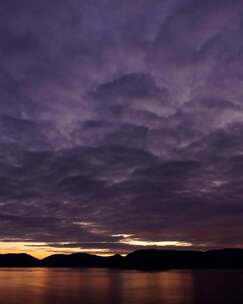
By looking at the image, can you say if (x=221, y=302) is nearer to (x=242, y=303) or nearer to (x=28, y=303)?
(x=242, y=303)

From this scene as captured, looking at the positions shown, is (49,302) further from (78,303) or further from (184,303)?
(184,303)

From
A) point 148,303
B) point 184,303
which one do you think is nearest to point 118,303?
point 148,303

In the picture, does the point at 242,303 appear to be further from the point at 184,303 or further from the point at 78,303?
the point at 78,303

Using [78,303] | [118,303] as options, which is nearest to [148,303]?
[118,303]

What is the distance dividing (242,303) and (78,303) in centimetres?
3953

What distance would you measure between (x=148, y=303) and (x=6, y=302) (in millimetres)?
35759

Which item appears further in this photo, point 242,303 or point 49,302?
point 49,302

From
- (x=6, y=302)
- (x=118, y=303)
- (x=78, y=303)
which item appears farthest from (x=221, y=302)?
(x=6, y=302)

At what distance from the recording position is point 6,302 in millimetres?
94938

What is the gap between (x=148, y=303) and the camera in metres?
92.7

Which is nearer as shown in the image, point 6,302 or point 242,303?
point 242,303

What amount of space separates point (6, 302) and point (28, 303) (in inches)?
244

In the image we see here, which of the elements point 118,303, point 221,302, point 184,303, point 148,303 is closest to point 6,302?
point 118,303

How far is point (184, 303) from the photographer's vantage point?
90.6m
